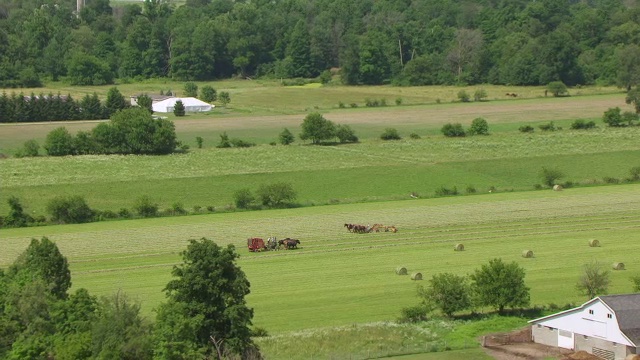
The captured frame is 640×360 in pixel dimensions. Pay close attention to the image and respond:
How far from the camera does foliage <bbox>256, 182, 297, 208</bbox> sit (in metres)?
61.7

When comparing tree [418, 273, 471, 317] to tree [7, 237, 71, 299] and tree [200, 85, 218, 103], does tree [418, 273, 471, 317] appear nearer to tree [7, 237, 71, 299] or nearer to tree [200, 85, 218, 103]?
tree [7, 237, 71, 299]

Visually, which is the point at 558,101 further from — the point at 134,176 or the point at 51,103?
the point at 134,176

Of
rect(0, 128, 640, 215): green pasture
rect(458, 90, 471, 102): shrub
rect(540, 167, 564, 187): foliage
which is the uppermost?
rect(458, 90, 471, 102): shrub

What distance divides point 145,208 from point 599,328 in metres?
29.3

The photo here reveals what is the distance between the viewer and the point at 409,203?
6231 centimetres

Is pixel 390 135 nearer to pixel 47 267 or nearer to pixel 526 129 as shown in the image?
pixel 526 129

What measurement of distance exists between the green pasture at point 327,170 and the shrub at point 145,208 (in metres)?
2.15

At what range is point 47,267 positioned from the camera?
120 ft

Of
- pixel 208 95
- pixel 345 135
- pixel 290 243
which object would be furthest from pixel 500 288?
pixel 208 95

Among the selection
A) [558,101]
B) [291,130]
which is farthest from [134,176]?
[558,101]

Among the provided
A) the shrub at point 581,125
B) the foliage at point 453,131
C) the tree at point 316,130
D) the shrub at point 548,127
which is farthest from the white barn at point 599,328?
the shrub at point 581,125

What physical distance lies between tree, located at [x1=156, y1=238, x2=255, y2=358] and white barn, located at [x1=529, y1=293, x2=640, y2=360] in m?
9.32

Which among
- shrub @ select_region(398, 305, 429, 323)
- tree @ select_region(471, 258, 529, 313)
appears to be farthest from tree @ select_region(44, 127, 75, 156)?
tree @ select_region(471, 258, 529, 313)

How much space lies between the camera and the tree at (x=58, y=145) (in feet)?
241
